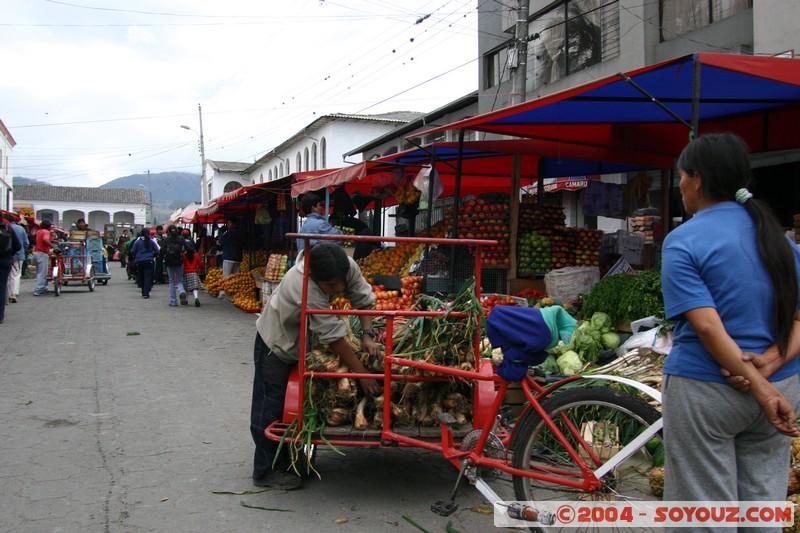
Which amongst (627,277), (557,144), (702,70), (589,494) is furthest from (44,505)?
(557,144)

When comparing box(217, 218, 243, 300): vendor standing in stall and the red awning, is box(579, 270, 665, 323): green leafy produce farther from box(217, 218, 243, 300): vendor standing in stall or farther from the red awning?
box(217, 218, 243, 300): vendor standing in stall

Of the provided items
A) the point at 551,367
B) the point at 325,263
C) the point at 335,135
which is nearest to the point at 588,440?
the point at 325,263

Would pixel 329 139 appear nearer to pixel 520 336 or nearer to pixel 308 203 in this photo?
pixel 308 203

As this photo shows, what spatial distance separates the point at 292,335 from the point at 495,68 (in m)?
19.0

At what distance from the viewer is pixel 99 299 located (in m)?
17.0

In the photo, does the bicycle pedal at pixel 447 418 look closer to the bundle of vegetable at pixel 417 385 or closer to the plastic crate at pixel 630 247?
the bundle of vegetable at pixel 417 385

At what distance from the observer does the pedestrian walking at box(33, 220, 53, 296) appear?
52.8 ft

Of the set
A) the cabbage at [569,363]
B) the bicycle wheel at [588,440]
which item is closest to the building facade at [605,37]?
the cabbage at [569,363]

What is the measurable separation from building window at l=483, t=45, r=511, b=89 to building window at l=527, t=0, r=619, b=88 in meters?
1.45

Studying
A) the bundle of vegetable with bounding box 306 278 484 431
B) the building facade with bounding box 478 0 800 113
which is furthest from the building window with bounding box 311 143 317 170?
the bundle of vegetable with bounding box 306 278 484 431

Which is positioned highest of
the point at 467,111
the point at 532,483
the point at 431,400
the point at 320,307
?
the point at 467,111

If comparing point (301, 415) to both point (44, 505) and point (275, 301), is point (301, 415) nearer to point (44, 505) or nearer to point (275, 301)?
point (275, 301)

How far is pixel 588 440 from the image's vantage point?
3199 mm

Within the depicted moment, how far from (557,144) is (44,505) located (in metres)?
7.92
